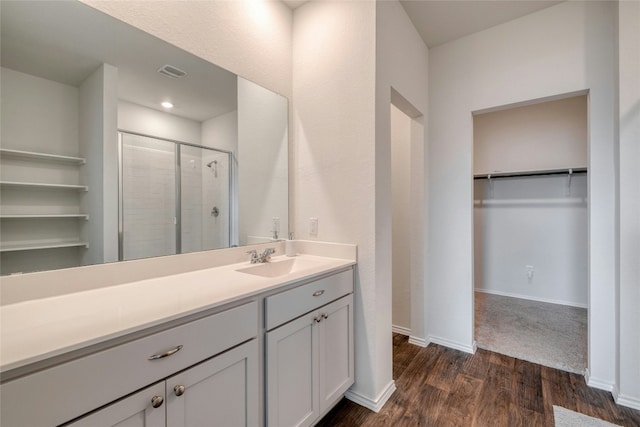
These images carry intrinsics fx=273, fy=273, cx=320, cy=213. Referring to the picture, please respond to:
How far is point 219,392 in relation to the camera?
1025 mm

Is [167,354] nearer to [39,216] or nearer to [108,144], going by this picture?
[39,216]

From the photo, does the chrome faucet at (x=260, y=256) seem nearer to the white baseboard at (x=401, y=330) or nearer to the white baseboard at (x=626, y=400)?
the white baseboard at (x=401, y=330)

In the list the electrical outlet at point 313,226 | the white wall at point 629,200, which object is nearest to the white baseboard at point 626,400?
the white wall at point 629,200

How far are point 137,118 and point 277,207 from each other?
102 cm

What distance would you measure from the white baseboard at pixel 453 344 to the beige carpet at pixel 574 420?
724 mm

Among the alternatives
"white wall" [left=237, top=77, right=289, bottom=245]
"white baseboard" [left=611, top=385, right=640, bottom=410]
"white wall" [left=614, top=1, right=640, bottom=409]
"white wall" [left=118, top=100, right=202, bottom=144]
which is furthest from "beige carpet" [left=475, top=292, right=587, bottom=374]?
"white wall" [left=118, top=100, right=202, bottom=144]

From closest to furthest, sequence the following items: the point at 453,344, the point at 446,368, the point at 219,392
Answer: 1. the point at 219,392
2. the point at 446,368
3. the point at 453,344

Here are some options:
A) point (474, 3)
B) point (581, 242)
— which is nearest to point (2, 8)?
point (474, 3)

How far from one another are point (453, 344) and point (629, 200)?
166 centimetres

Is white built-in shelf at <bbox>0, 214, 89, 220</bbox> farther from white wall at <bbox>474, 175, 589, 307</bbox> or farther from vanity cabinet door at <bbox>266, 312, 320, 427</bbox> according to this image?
white wall at <bbox>474, 175, 589, 307</bbox>

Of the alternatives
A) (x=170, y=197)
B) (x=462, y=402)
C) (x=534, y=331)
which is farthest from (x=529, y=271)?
(x=170, y=197)

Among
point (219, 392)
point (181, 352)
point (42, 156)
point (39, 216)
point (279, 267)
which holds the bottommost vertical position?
point (219, 392)

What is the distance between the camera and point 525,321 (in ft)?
9.78

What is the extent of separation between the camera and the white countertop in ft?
2.27
